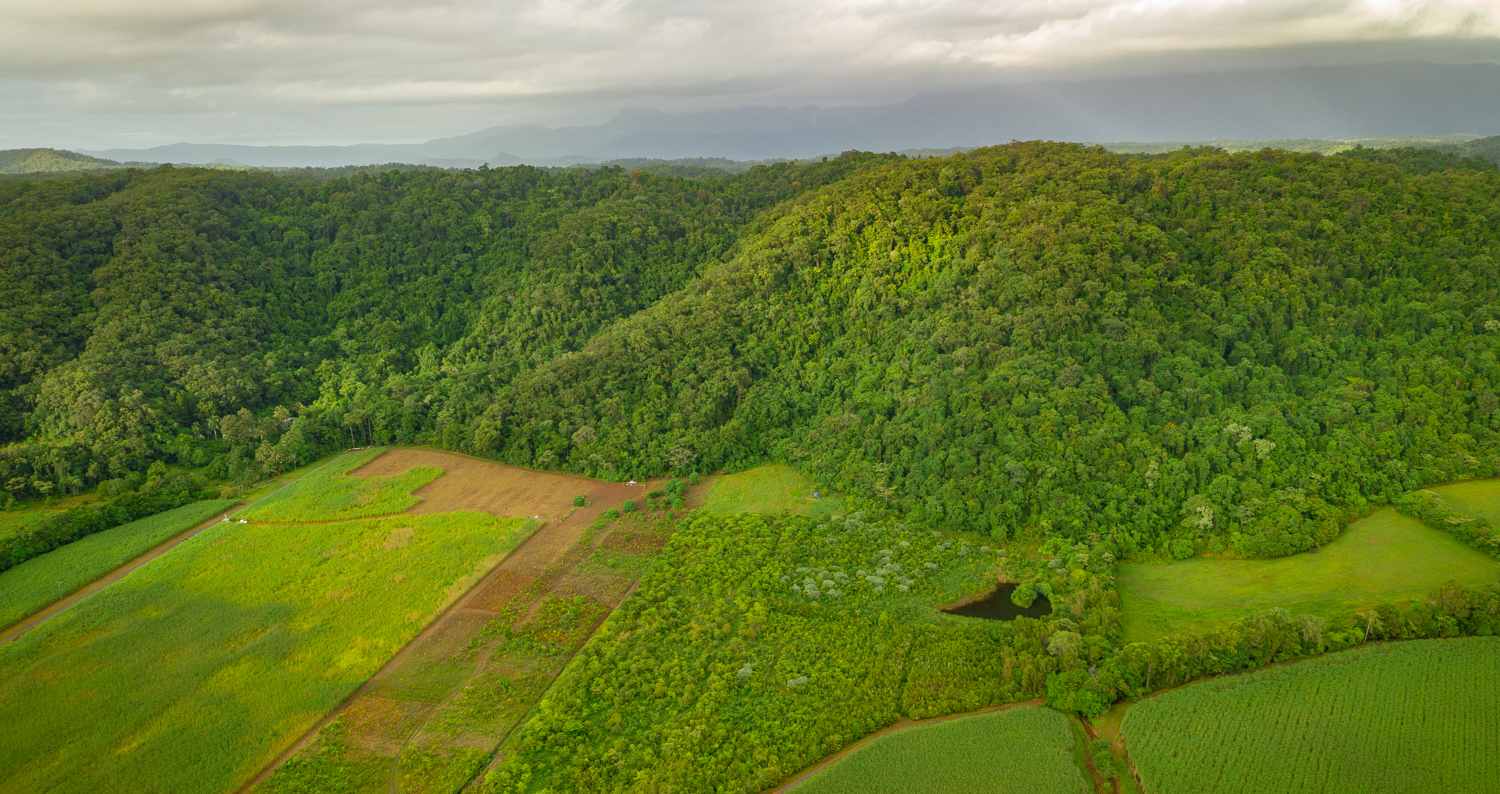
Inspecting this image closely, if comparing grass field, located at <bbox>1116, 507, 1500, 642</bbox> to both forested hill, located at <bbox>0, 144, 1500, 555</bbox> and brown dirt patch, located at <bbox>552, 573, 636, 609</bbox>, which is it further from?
brown dirt patch, located at <bbox>552, 573, 636, 609</bbox>

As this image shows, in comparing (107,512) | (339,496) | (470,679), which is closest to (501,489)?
(339,496)

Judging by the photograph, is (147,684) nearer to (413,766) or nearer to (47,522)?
(413,766)

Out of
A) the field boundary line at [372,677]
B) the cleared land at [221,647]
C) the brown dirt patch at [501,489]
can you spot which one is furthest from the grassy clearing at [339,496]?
the field boundary line at [372,677]

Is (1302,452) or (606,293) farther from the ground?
(606,293)

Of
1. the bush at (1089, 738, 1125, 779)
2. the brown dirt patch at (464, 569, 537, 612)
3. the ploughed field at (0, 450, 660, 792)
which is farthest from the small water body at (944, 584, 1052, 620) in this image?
the brown dirt patch at (464, 569, 537, 612)

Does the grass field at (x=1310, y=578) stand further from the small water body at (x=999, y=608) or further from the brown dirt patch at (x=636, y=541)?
the brown dirt patch at (x=636, y=541)

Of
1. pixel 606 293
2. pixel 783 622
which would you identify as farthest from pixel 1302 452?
pixel 606 293

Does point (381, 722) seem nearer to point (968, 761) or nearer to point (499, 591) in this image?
point (499, 591)
